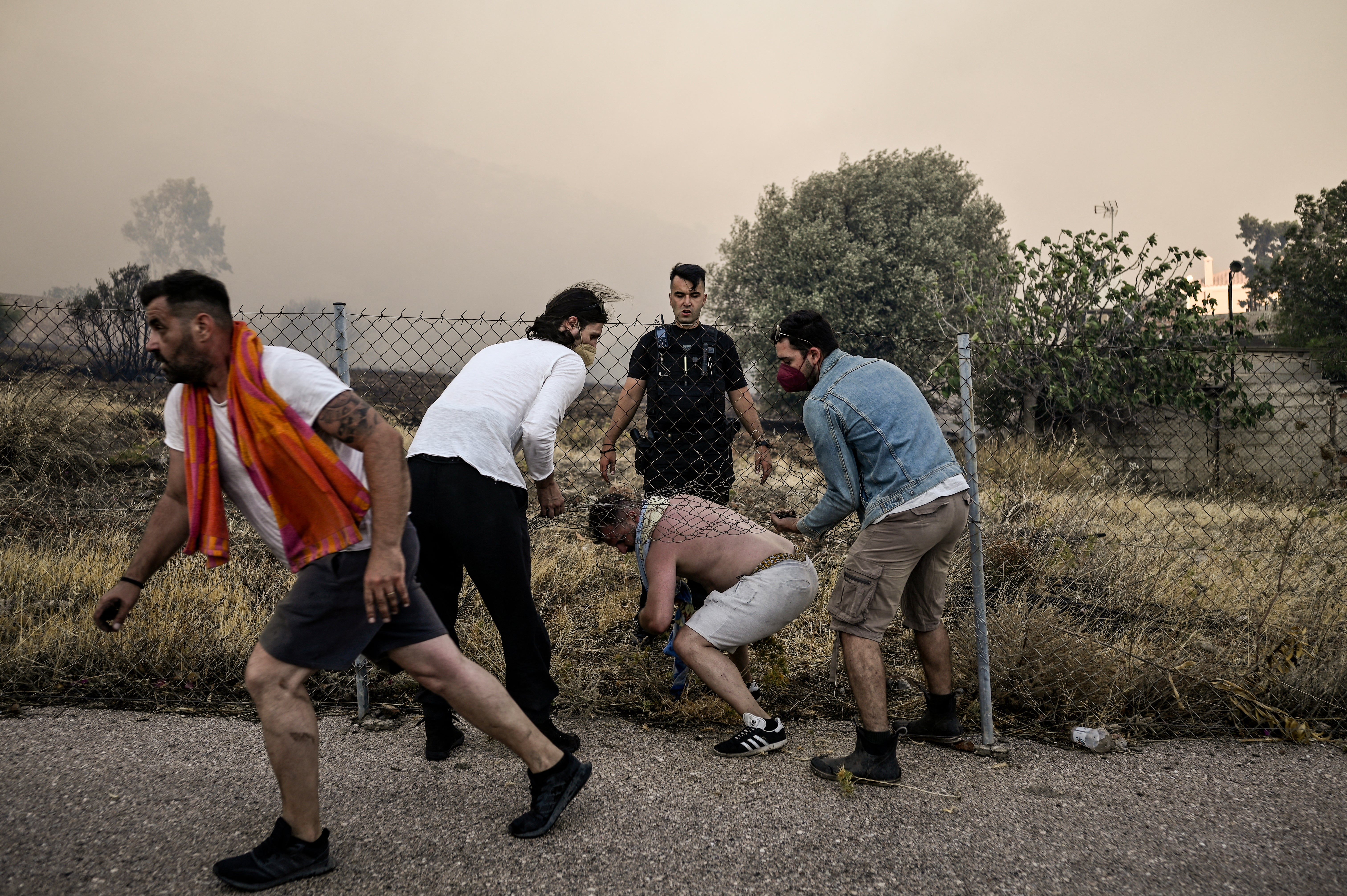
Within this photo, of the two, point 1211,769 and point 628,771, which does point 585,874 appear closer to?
point 628,771

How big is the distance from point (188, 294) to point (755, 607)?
208 cm

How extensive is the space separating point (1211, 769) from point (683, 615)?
2.12 meters

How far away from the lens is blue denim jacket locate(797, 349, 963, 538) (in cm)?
280

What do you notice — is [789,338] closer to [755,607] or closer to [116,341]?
Answer: [755,607]

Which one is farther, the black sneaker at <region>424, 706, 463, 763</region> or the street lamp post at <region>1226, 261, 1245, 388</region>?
the street lamp post at <region>1226, 261, 1245, 388</region>

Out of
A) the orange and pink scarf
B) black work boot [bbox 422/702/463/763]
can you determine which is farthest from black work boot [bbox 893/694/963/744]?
the orange and pink scarf

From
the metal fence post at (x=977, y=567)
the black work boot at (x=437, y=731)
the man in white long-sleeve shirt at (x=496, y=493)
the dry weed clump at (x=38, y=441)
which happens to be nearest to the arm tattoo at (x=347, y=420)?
the man in white long-sleeve shirt at (x=496, y=493)

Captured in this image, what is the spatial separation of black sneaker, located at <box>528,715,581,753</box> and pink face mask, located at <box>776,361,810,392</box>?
1.52 m

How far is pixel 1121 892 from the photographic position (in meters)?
2.17

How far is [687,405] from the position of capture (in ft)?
12.9

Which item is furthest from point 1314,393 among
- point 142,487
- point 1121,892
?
point 142,487

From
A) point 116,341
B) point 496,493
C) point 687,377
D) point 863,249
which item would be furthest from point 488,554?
point 863,249

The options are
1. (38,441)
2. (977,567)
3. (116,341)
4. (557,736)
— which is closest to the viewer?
(557,736)

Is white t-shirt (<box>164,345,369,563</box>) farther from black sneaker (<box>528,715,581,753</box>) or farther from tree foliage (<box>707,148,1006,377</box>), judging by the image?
tree foliage (<box>707,148,1006,377</box>)
